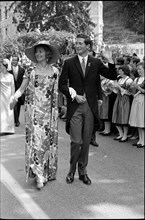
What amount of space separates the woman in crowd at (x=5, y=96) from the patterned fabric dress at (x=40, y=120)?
3.37 m

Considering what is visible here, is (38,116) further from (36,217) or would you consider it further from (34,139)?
(36,217)

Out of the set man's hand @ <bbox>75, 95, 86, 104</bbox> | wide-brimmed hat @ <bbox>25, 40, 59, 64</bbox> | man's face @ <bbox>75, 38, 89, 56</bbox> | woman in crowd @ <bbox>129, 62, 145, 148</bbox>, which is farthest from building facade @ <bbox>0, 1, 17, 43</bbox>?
woman in crowd @ <bbox>129, 62, 145, 148</bbox>

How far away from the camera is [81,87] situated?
3.74 metres

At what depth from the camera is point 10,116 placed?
24.3 ft

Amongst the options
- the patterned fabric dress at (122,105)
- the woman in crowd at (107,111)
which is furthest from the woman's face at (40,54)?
the woman in crowd at (107,111)

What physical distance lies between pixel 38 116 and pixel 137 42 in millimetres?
20088

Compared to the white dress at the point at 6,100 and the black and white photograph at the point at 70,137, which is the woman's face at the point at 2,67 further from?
the black and white photograph at the point at 70,137

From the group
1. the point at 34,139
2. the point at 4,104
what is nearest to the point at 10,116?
the point at 4,104

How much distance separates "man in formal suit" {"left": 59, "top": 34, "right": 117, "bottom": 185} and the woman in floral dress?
0.44 feet

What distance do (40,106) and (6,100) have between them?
3.78 metres

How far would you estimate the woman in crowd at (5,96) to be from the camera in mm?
7125

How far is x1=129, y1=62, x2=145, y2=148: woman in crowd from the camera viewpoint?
5.48 meters

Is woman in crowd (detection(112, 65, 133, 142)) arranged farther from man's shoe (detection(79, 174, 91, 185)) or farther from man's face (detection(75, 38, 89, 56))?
man's face (detection(75, 38, 89, 56))

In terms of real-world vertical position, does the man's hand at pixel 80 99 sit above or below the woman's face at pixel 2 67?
below
